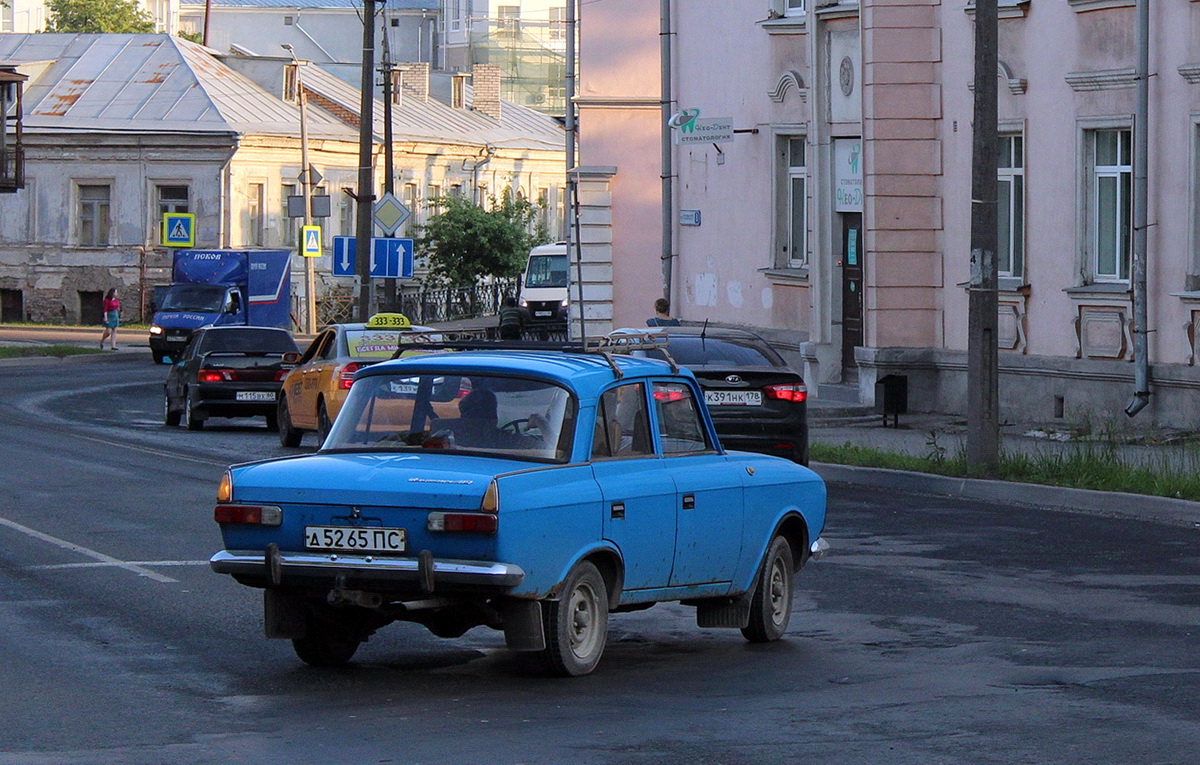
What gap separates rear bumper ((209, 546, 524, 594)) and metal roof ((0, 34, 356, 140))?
50.0 metres

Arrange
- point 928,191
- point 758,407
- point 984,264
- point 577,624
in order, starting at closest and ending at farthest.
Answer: point 577,624, point 984,264, point 758,407, point 928,191

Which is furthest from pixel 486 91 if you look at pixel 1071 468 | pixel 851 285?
pixel 1071 468

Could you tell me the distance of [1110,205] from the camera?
22.9 meters

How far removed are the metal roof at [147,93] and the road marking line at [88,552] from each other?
143 feet

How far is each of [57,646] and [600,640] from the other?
263 centimetres

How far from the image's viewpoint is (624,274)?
3578 centimetres

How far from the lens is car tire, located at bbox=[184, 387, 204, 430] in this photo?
85.8 ft

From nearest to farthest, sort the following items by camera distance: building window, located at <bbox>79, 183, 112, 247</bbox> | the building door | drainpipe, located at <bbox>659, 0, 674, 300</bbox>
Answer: the building door → drainpipe, located at <bbox>659, 0, 674, 300</bbox> → building window, located at <bbox>79, 183, 112, 247</bbox>

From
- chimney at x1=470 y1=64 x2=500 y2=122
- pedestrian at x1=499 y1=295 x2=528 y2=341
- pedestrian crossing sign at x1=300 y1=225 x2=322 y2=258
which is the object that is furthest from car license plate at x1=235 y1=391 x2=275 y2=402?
chimney at x1=470 y1=64 x2=500 y2=122

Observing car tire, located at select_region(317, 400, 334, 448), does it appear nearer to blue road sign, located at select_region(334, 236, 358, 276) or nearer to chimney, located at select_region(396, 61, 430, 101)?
blue road sign, located at select_region(334, 236, 358, 276)

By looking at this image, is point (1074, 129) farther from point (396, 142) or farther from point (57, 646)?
point (396, 142)

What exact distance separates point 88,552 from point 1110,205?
1407 cm

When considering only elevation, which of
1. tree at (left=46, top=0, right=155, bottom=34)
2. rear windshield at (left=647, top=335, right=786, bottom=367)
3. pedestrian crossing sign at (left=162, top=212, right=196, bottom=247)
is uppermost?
tree at (left=46, top=0, right=155, bottom=34)

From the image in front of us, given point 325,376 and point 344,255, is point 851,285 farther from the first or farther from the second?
point 344,255
